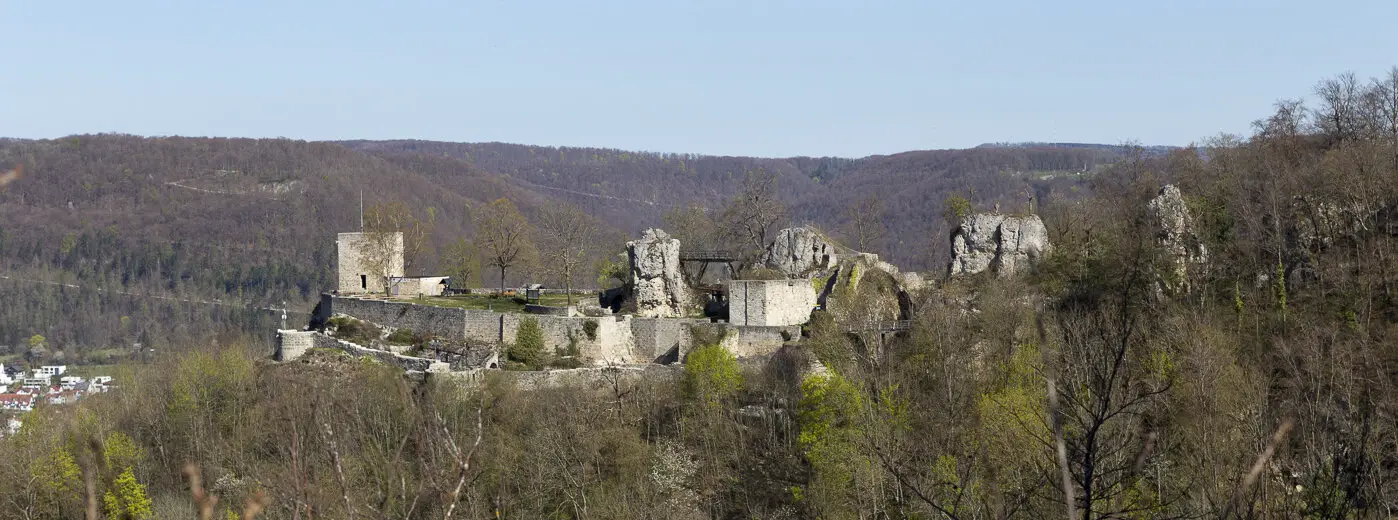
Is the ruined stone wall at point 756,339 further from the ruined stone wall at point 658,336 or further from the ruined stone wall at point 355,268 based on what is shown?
the ruined stone wall at point 355,268

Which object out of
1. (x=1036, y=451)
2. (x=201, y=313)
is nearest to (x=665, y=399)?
(x=1036, y=451)

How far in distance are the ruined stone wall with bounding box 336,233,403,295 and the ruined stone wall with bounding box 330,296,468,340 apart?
7.83ft

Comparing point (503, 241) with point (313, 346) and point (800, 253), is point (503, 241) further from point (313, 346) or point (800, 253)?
point (800, 253)

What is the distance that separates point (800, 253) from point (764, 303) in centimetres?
375

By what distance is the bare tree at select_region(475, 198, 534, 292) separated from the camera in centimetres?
4800

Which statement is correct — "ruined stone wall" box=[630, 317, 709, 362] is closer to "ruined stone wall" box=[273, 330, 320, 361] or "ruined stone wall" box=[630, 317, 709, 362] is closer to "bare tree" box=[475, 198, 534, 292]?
"ruined stone wall" box=[273, 330, 320, 361]

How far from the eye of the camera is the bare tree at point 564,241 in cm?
4722

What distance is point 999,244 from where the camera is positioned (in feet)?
125

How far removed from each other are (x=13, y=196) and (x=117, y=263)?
3164 cm

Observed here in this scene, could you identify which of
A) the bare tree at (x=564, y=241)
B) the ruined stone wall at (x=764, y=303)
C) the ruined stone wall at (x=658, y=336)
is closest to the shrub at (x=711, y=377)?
the ruined stone wall at (x=764, y=303)

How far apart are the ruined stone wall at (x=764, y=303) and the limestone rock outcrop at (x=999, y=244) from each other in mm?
4908

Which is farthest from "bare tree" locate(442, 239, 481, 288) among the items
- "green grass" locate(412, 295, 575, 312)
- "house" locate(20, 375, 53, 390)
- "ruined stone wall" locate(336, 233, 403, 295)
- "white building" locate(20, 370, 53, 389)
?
"white building" locate(20, 370, 53, 389)

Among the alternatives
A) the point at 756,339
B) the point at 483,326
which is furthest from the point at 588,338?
the point at 756,339

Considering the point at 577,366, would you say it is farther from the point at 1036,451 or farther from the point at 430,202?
the point at 430,202
